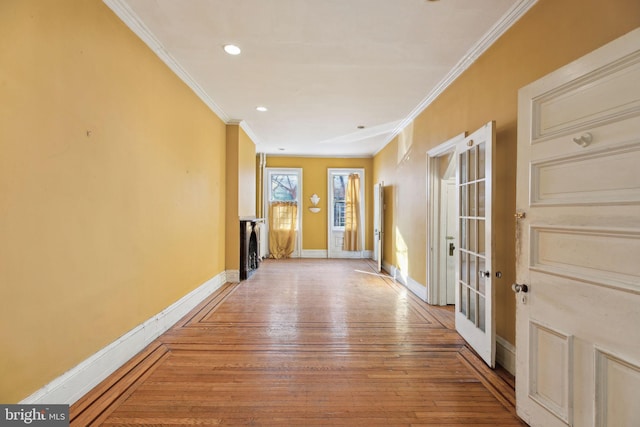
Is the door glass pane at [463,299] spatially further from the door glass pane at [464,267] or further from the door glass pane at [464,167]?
the door glass pane at [464,167]

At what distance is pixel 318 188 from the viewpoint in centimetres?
790

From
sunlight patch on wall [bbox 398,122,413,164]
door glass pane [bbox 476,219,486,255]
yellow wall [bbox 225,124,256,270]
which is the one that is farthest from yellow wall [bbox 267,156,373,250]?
door glass pane [bbox 476,219,486,255]

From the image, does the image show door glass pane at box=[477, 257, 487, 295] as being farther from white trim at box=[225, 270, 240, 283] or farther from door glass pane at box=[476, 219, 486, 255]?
white trim at box=[225, 270, 240, 283]

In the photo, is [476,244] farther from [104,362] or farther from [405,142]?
[104,362]

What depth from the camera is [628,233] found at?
1.19 m

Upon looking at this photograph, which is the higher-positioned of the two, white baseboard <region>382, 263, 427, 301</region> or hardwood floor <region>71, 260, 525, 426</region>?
white baseboard <region>382, 263, 427, 301</region>

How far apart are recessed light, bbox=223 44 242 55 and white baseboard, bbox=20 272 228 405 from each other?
272cm

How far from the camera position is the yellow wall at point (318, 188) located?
785cm

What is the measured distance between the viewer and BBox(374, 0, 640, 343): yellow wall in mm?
1622

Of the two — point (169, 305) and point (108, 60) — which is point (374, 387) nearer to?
point (169, 305)

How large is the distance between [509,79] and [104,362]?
12.7 ft

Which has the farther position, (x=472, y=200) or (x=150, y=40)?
(x=472, y=200)

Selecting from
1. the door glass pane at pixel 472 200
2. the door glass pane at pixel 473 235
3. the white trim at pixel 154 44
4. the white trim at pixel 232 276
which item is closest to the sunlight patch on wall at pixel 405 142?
the door glass pane at pixel 472 200

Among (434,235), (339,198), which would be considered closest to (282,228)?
(339,198)
